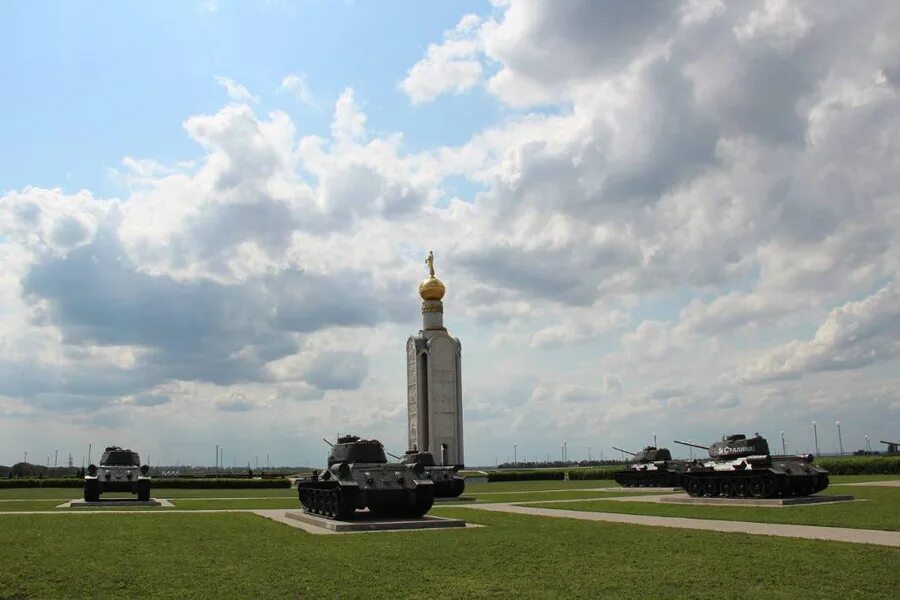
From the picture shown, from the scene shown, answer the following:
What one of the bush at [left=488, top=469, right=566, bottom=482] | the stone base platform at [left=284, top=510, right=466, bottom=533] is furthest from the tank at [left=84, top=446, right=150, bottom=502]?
the bush at [left=488, top=469, right=566, bottom=482]

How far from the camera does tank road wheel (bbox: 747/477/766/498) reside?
2572cm

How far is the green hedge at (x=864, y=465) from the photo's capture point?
4369 cm

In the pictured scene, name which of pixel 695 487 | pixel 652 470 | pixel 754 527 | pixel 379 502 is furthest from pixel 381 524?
pixel 652 470

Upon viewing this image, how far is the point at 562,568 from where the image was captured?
445 inches

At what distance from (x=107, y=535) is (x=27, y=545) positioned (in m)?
2.04

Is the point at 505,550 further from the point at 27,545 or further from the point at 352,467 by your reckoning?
the point at 27,545

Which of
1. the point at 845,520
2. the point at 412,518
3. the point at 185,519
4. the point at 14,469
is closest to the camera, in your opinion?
the point at 845,520

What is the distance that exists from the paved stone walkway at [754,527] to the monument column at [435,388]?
3623cm

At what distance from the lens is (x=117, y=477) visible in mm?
29453

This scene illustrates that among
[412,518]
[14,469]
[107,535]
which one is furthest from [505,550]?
[14,469]

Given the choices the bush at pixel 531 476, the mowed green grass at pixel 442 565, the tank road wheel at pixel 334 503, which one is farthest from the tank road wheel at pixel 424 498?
the bush at pixel 531 476

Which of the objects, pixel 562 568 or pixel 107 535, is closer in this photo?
pixel 562 568

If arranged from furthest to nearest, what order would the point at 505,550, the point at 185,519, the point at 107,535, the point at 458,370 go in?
1. the point at 458,370
2. the point at 185,519
3. the point at 107,535
4. the point at 505,550

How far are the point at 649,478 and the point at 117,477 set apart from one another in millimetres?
23244
